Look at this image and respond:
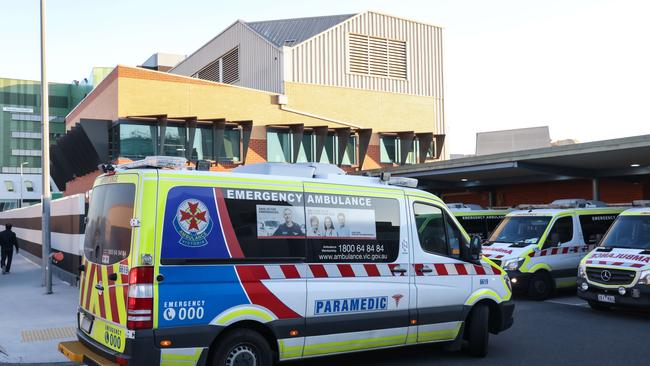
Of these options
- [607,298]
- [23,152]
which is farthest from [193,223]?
[23,152]

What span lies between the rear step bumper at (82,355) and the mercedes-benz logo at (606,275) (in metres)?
8.91

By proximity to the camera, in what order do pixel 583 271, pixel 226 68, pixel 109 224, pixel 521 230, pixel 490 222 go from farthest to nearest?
pixel 226 68, pixel 490 222, pixel 521 230, pixel 583 271, pixel 109 224

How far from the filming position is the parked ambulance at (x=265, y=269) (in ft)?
19.2

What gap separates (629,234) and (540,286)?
2.33 m

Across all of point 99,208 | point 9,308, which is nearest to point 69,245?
point 9,308

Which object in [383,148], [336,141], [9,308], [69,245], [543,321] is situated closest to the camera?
[543,321]

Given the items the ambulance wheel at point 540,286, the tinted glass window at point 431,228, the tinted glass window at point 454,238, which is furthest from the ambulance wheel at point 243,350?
the ambulance wheel at point 540,286

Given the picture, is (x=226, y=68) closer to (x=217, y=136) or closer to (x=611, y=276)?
(x=217, y=136)

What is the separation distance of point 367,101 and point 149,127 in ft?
50.3

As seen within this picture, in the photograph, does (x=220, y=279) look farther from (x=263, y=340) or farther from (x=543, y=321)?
(x=543, y=321)

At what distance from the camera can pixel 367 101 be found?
39875 millimetres

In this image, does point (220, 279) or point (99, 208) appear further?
point (99, 208)

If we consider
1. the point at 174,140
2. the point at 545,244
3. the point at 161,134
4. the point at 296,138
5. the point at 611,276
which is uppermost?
the point at 296,138

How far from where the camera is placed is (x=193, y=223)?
20.0 ft
